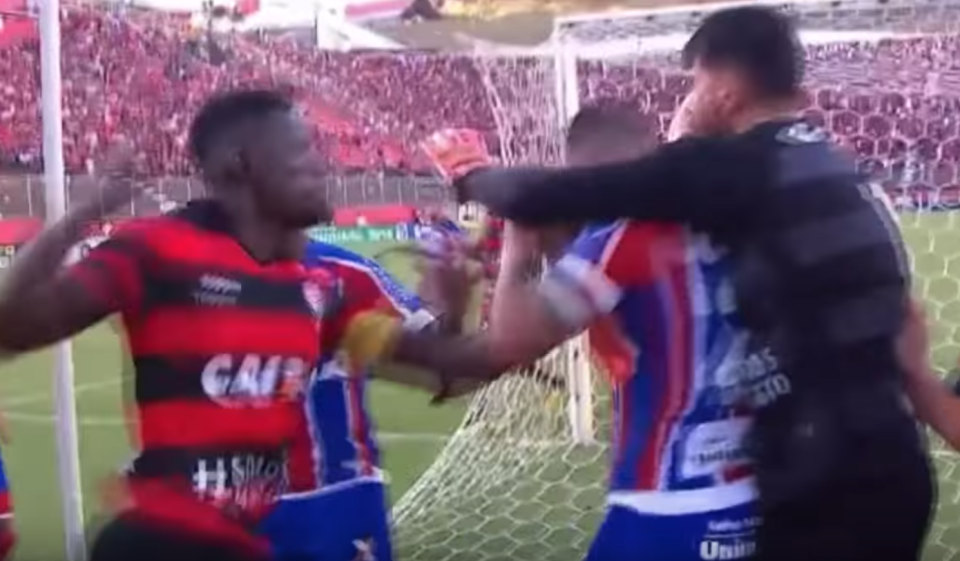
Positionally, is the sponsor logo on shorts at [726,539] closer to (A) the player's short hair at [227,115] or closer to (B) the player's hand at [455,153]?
(B) the player's hand at [455,153]

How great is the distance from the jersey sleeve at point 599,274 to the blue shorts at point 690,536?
39 cm

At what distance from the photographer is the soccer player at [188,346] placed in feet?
10.1

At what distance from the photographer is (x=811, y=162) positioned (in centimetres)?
276

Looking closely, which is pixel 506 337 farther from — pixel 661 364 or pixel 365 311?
pixel 365 311

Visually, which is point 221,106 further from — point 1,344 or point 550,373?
point 550,373

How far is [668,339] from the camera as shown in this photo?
2.98 metres

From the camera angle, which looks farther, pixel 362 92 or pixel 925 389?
pixel 362 92

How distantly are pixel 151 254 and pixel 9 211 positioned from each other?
17077 millimetres

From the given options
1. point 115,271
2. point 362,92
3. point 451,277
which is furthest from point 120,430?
point 362,92

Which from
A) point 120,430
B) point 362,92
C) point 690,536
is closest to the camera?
point 690,536

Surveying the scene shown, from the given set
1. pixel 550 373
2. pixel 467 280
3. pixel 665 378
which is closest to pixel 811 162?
pixel 665 378

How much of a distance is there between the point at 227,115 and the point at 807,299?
A: 4.35 ft

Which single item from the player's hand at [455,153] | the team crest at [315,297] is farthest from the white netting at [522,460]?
the player's hand at [455,153]

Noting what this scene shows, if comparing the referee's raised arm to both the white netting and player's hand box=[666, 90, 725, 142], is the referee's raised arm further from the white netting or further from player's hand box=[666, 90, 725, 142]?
the white netting
